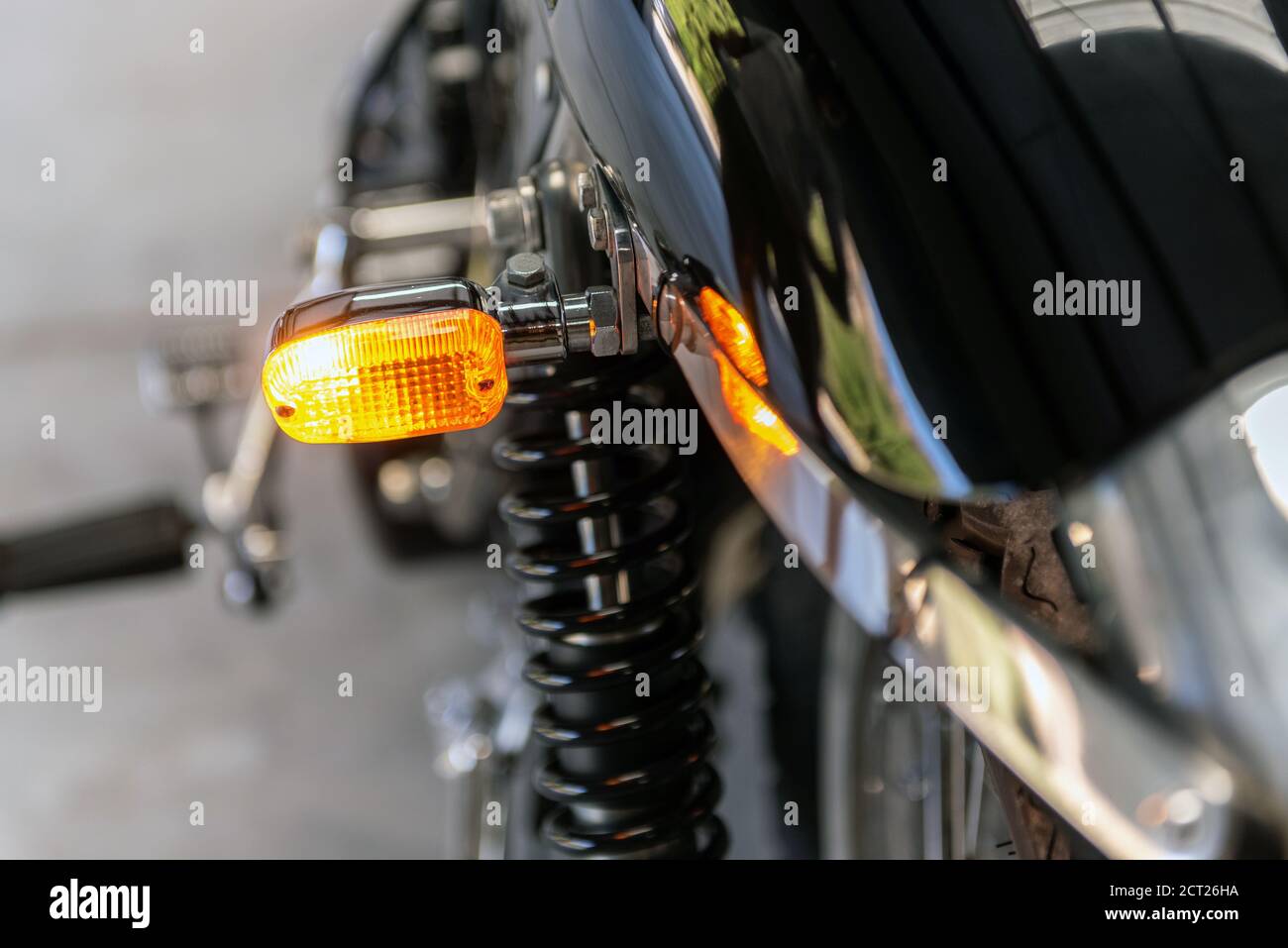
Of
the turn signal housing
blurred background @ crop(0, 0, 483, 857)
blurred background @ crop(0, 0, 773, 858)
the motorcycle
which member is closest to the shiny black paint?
the motorcycle

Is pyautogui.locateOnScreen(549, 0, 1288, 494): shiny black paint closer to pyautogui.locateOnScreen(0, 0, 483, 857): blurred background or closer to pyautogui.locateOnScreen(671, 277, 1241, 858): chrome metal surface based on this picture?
pyautogui.locateOnScreen(671, 277, 1241, 858): chrome metal surface

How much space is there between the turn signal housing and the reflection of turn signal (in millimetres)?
113

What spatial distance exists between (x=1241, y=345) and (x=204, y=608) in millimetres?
1852

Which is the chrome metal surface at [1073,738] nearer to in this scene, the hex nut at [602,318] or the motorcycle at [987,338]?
the motorcycle at [987,338]

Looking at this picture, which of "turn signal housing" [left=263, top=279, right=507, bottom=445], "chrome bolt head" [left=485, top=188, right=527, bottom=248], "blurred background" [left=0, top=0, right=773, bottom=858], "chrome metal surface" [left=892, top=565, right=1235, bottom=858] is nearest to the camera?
"chrome metal surface" [left=892, top=565, right=1235, bottom=858]

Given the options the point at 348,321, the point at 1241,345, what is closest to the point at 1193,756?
the point at 1241,345

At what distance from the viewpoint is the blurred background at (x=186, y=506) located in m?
1.64

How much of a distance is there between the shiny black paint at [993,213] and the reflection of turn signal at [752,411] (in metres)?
0.03

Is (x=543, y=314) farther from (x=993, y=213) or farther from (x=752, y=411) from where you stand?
(x=993, y=213)

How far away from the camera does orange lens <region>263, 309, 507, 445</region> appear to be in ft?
1.76

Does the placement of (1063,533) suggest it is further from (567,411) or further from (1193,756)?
(567,411)

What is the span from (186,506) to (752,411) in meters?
1.48

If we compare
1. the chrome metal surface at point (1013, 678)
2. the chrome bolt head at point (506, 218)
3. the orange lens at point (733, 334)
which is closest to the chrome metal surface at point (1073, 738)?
the chrome metal surface at point (1013, 678)

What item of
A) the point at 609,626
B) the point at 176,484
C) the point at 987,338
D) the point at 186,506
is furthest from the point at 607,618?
the point at 176,484
